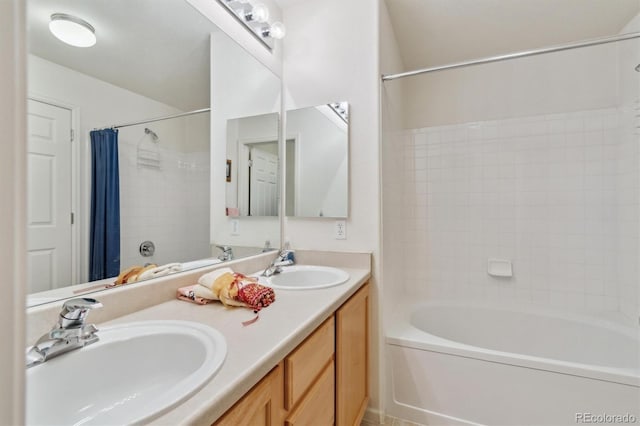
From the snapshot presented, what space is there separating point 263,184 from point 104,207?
0.97m

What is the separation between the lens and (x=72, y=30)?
869 millimetres

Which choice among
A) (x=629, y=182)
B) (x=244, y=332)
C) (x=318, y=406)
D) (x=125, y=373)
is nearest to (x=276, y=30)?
(x=244, y=332)

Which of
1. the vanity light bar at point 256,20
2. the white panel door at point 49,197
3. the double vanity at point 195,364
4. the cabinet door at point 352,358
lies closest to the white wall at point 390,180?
the cabinet door at point 352,358

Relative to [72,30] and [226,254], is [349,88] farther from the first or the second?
[72,30]

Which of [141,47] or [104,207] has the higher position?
[141,47]

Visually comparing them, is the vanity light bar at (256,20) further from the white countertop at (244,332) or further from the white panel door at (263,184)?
the white countertop at (244,332)

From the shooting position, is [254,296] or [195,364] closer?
[195,364]

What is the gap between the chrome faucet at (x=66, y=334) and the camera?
0.66 m

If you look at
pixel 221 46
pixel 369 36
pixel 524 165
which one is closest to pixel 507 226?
pixel 524 165

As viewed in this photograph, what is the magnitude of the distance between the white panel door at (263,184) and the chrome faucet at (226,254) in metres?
0.31

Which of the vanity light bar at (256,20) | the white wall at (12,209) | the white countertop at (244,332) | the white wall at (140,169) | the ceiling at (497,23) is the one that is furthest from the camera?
the ceiling at (497,23)

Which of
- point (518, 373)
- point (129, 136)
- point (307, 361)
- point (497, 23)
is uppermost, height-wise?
point (497, 23)

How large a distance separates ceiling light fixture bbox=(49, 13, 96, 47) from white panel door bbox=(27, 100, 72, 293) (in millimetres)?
214

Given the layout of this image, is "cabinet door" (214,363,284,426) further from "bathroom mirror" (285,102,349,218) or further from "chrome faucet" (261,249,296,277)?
"bathroom mirror" (285,102,349,218)
